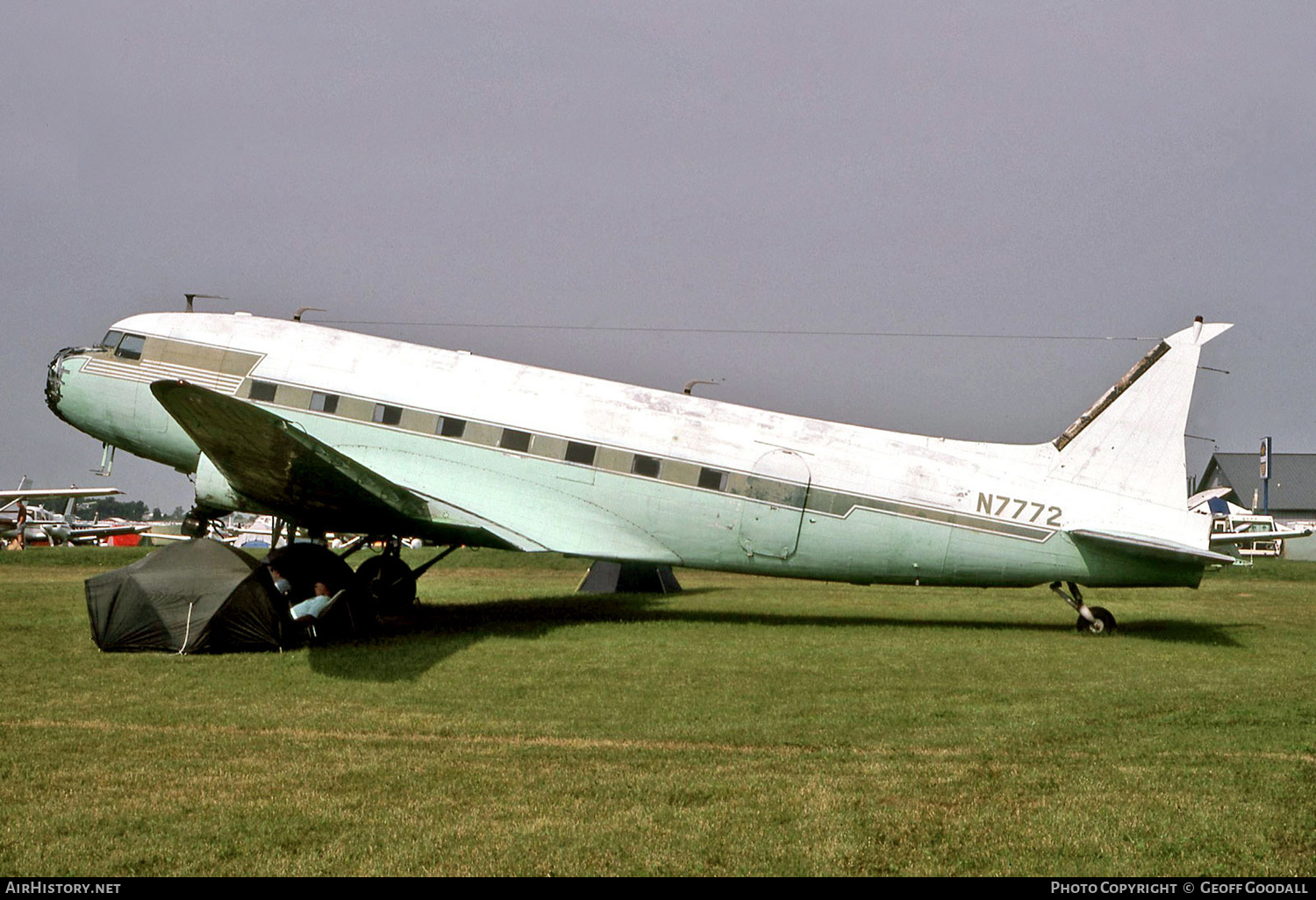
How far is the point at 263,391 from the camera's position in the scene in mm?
17688

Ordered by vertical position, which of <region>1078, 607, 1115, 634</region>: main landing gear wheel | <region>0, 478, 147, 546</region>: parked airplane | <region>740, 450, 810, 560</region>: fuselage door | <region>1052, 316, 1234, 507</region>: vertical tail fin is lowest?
<region>0, 478, 147, 546</region>: parked airplane

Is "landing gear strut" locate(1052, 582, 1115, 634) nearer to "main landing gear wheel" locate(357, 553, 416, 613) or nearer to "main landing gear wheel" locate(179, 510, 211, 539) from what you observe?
"main landing gear wheel" locate(357, 553, 416, 613)

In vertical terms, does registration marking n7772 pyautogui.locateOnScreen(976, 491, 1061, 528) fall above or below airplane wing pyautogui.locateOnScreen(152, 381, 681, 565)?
above

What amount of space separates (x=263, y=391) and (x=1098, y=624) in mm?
14004

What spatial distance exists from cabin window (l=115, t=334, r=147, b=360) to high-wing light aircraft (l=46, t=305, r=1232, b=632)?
0.57m

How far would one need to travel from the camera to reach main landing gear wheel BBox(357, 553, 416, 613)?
719 inches

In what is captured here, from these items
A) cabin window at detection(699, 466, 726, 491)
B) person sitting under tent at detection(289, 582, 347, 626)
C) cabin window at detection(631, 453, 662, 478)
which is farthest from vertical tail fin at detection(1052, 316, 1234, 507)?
person sitting under tent at detection(289, 582, 347, 626)

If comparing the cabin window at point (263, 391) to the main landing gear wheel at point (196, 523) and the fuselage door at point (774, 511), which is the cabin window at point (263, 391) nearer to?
the main landing gear wheel at point (196, 523)

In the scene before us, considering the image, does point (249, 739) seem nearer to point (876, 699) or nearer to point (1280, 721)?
point (876, 699)

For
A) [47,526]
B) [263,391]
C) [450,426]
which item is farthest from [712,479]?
[47,526]

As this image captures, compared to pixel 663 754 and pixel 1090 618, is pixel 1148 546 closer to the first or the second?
pixel 1090 618

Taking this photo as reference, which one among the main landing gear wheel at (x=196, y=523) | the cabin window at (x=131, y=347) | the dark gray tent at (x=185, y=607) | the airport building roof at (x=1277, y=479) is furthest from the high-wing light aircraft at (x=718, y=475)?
the airport building roof at (x=1277, y=479)

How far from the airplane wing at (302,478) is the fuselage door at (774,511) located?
341cm

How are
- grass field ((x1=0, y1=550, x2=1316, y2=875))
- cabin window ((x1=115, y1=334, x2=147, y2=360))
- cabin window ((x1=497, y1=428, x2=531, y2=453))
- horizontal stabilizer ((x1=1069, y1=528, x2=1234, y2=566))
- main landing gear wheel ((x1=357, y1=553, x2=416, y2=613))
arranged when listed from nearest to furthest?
grass field ((x1=0, y1=550, x2=1316, y2=875)), horizontal stabilizer ((x1=1069, y1=528, x2=1234, y2=566)), cabin window ((x1=497, y1=428, x2=531, y2=453)), main landing gear wheel ((x1=357, y1=553, x2=416, y2=613)), cabin window ((x1=115, y1=334, x2=147, y2=360))
